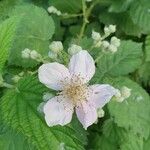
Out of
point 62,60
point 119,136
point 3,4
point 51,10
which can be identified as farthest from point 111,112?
point 3,4

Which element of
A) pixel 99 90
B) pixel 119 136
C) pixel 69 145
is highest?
pixel 99 90

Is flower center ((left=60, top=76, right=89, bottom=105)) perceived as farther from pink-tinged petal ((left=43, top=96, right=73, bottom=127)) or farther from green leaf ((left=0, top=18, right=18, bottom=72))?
green leaf ((left=0, top=18, right=18, bottom=72))

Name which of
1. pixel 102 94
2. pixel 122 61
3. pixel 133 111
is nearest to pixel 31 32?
pixel 122 61

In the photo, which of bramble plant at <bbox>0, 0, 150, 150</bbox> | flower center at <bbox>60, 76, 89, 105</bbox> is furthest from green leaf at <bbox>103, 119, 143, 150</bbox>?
flower center at <bbox>60, 76, 89, 105</bbox>

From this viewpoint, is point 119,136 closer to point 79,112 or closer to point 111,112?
point 111,112

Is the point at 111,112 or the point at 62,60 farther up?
the point at 62,60

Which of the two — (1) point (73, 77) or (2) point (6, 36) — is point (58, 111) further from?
(2) point (6, 36)

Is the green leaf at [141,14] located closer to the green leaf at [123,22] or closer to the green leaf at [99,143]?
the green leaf at [123,22]
